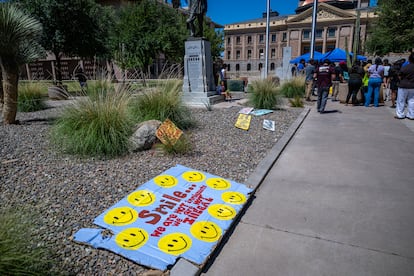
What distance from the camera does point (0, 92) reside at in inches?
313

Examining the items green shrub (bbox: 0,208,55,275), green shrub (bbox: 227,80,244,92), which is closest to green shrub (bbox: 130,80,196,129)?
green shrub (bbox: 0,208,55,275)

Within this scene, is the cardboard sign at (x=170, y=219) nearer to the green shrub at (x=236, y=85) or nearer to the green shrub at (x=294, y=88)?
the green shrub at (x=294, y=88)

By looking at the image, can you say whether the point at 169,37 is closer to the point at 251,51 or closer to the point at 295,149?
the point at 295,149

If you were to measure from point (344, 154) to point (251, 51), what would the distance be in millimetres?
80325

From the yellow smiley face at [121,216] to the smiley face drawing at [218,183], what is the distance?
1057mm

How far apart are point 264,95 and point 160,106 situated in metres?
4.56

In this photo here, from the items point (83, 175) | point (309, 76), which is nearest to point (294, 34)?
point (309, 76)

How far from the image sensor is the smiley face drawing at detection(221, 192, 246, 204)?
3068mm

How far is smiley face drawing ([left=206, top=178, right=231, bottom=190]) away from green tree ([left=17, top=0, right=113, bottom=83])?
1500 cm

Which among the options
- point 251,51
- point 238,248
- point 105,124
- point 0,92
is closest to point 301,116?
point 105,124

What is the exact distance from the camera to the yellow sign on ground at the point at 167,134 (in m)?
4.44

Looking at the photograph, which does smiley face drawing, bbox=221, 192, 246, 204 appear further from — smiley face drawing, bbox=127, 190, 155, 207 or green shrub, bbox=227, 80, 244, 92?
green shrub, bbox=227, 80, 244, 92

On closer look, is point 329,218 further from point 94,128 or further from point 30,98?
point 30,98

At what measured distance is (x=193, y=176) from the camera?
11.8ft
